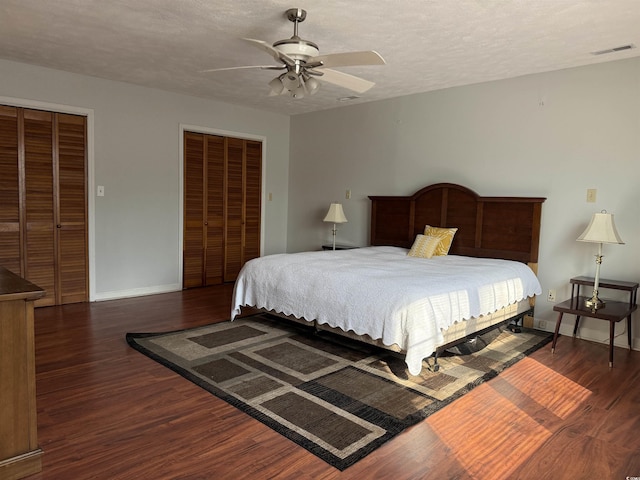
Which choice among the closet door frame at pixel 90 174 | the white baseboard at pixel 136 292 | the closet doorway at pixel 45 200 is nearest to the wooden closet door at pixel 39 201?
the closet doorway at pixel 45 200

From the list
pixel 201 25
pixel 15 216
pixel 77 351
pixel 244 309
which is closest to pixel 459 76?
pixel 201 25

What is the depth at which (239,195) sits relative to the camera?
629 centimetres

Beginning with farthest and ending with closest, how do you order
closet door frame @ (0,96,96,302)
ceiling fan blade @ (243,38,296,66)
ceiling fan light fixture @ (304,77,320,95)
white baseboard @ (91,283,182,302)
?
white baseboard @ (91,283,182,302) → closet door frame @ (0,96,96,302) → ceiling fan light fixture @ (304,77,320,95) → ceiling fan blade @ (243,38,296,66)

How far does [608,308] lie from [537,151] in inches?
62.5

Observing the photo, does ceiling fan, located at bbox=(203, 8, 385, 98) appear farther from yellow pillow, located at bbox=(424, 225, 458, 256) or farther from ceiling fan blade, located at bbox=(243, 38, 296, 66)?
yellow pillow, located at bbox=(424, 225, 458, 256)

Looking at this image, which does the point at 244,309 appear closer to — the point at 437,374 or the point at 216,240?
the point at 216,240

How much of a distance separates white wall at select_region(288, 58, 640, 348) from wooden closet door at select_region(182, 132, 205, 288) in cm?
189

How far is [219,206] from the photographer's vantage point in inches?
239

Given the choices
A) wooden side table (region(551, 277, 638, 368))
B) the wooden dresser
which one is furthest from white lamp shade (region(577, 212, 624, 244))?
the wooden dresser

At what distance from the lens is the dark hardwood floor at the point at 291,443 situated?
1979mm

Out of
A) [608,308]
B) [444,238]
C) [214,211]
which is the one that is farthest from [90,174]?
[608,308]

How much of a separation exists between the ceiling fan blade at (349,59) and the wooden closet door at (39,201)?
3205mm

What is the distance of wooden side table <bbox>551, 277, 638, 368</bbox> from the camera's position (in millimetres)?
3318

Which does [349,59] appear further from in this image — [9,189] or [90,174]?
[9,189]
